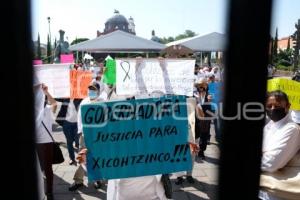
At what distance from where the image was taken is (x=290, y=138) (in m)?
2.84

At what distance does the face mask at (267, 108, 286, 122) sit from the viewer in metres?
3.05

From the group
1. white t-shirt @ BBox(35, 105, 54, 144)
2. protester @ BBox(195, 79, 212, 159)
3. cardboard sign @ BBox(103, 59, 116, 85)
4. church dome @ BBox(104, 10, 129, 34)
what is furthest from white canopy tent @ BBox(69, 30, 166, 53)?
church dome @ BBox(104, 10, 129, 34)

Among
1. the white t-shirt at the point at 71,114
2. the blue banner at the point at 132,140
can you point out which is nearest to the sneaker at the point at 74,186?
the white t-shirt at the point at 71,114

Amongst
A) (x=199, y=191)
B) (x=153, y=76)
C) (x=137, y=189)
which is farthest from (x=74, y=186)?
(x=137, y=189)

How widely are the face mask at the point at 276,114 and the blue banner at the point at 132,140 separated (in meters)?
0.72

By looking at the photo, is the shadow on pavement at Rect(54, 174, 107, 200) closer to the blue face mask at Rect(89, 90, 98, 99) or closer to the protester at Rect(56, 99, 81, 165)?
the protester at Rect(56, 99, 81, 165)

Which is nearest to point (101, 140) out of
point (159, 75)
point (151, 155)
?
point (151, 155)

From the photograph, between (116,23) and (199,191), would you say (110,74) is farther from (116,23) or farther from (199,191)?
(116,23)

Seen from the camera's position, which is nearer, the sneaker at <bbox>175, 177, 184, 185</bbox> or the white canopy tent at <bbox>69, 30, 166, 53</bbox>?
the sneaker at <bbox>175, 177, 184, 185</bbox>

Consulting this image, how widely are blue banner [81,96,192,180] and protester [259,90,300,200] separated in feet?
2.14

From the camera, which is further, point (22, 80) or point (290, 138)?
point (290, 138)

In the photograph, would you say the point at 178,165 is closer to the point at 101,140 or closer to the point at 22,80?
the point at 101,140

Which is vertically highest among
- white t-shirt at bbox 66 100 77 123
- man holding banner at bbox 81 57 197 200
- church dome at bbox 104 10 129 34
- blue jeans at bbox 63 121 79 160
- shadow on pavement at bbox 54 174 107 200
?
church dome at bbox 104 10 129 34

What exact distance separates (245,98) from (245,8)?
0.31m
